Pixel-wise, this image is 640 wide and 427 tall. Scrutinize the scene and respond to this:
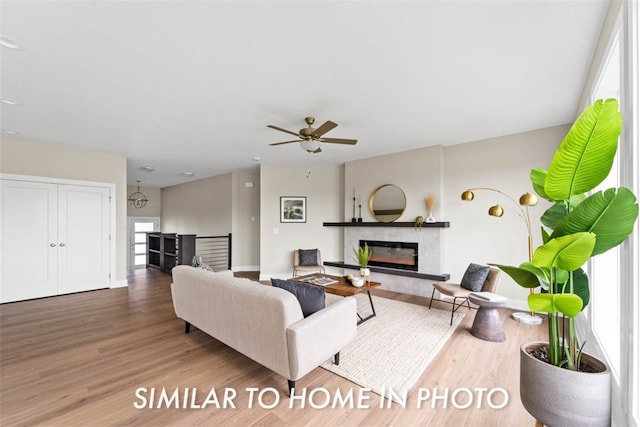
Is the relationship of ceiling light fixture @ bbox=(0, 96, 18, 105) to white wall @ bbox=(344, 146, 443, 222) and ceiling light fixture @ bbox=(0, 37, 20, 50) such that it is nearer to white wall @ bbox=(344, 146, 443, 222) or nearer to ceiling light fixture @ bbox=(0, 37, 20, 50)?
ceiling light fixture @ bbox=(0, 37, 20, 50)

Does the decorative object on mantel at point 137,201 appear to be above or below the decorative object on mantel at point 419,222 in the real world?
above

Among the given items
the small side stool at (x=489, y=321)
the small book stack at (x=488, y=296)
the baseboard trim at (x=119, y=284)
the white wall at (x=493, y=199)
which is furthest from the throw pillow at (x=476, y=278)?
the baseboard trim at (x=119, y=284)

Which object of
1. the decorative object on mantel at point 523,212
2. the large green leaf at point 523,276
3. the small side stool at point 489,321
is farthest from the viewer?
the decorative object on mantel at point 523,212

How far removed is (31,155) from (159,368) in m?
4.59

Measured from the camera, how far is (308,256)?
5730mm

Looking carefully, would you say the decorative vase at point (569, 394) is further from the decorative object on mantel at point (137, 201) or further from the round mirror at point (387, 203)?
the decorative object on mantel at point (137, 201)

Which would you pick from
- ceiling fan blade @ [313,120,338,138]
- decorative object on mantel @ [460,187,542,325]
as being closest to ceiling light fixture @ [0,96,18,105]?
ceiling fan blade @ [313,120,338,138]

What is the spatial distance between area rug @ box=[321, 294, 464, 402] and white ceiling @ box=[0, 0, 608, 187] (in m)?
2.67

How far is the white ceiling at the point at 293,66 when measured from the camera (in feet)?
5.48

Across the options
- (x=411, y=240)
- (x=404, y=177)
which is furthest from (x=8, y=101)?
(x=411, y=240)

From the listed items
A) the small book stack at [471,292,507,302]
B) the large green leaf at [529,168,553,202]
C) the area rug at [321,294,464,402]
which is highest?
the large green leaf at [529,168,553,202]

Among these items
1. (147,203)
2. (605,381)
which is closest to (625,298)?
(605,381)

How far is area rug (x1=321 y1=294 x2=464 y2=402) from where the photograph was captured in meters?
2.15

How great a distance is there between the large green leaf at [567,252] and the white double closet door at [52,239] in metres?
6.49
